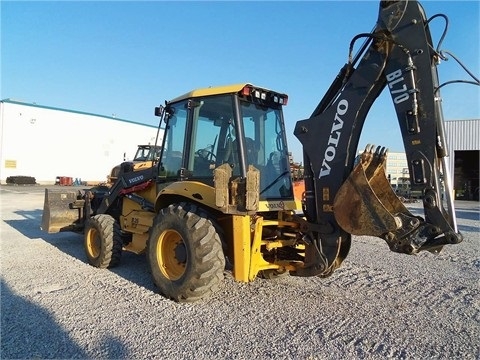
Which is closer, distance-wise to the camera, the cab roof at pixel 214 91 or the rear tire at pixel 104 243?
the cab roof at pixel 214 91

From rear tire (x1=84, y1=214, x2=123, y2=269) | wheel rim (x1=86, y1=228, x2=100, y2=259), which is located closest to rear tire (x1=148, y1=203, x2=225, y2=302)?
rear tire (x1=84, y1=214, x2=123, y2=269)

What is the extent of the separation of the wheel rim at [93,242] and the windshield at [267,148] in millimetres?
3214

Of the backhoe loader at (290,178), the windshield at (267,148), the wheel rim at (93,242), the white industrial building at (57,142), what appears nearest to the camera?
the backhoe loader at (290,178)

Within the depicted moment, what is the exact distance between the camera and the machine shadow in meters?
5.88

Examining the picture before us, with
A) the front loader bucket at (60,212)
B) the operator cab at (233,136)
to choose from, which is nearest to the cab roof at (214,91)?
the operator cab at (233,136)

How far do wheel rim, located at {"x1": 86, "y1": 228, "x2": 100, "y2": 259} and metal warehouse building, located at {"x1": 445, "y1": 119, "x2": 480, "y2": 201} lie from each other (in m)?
25.9

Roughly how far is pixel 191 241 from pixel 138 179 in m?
2.40

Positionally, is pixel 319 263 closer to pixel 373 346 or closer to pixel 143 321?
pixel 373 346

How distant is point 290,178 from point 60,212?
4.99 m

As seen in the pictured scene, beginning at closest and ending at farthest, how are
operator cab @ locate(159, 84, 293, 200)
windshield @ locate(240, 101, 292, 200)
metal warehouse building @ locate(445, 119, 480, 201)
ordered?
operator cab @ locate(159, 84, 293, 200) < windshield @ locate(240, 101, 292, 200) < metal warehouse building @ locate(445, 119, 480, 201)

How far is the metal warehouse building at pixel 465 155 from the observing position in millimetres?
29688

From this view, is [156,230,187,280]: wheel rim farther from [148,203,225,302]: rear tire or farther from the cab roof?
the cab roof

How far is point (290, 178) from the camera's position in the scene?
5.38 m

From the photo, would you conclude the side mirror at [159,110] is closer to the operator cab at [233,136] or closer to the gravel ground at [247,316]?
the operator cab at [233,136]
